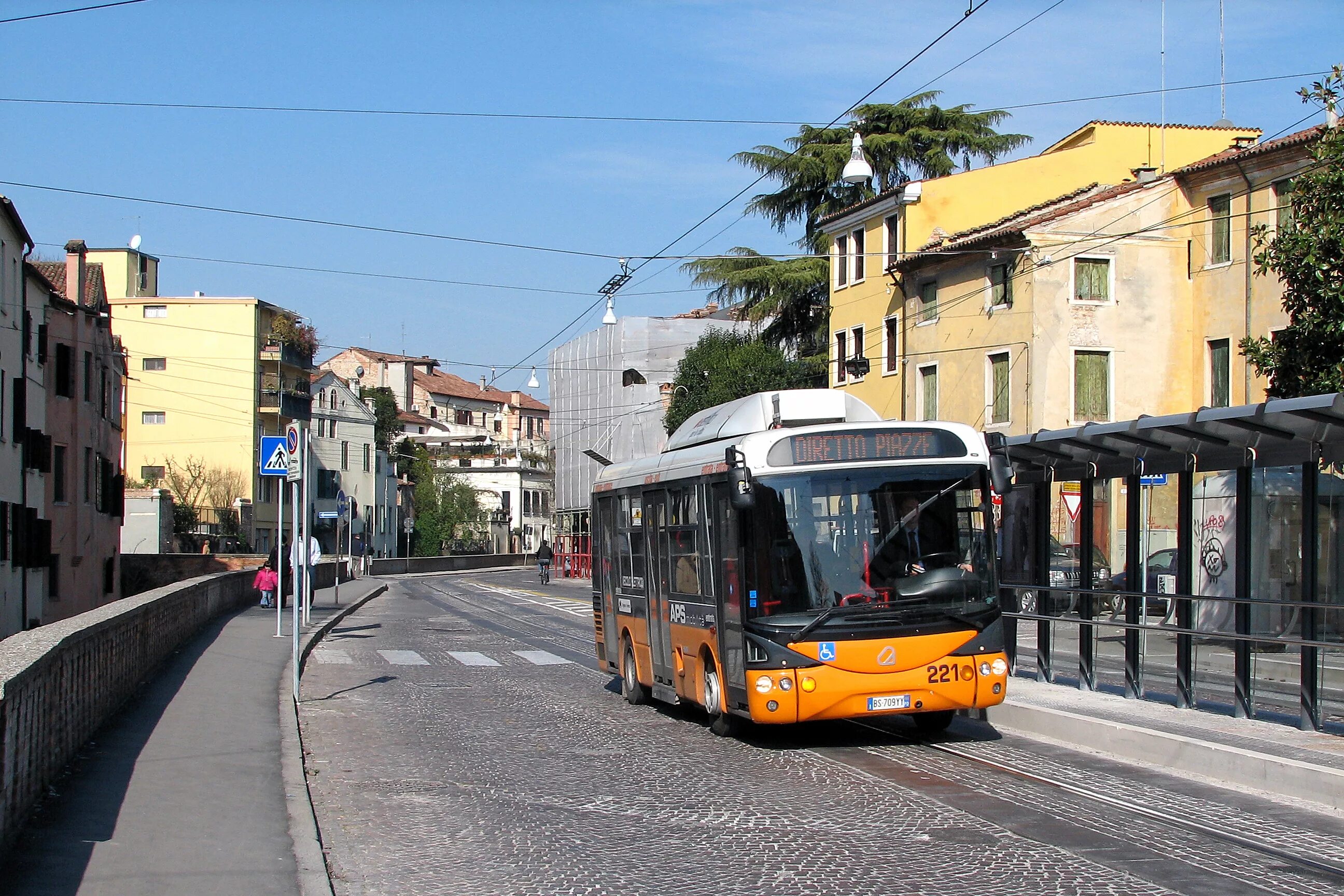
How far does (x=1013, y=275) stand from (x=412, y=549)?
69.4 metres

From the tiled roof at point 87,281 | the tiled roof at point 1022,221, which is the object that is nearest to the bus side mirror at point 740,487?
the tiled roof at point 1022,221

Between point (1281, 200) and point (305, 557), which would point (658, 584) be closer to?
point (305, 557)

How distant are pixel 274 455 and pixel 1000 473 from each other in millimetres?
12391

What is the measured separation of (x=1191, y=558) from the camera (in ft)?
45.3

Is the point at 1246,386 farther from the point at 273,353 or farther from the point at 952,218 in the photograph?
the point at 273,353

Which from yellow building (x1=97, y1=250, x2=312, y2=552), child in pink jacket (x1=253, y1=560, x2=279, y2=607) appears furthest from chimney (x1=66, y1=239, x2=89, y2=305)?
yellow building (x1=97, y1=250, x2=312, y2=552)

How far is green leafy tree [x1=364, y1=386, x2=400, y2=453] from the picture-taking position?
→ 10806cm

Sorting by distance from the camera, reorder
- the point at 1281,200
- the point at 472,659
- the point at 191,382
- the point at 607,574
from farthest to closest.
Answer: the point at 191,382, the point at 1281,200, the point at 472,659, the point at 607,574

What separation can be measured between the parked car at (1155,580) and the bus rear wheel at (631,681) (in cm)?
510

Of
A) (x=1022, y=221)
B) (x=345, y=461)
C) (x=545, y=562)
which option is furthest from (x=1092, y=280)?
(x=345, y=461)

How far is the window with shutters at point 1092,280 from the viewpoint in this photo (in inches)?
1503

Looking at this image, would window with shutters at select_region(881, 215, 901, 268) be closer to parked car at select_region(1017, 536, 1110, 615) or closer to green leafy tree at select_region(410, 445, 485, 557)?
parked car at select_region(1017, 536, 1110, 615)

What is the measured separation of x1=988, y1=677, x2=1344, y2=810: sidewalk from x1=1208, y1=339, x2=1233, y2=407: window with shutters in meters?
23.3

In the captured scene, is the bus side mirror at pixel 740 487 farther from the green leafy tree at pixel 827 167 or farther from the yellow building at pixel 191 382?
the yellow building at pixel 191 382
